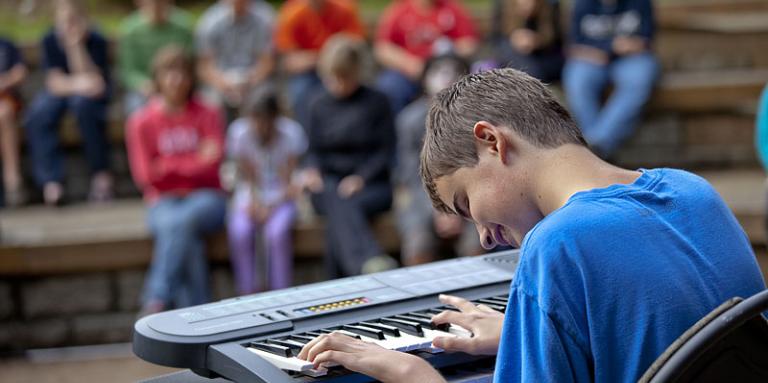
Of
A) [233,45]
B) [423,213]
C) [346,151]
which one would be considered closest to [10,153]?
[233,45]

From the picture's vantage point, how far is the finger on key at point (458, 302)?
7.17 feet

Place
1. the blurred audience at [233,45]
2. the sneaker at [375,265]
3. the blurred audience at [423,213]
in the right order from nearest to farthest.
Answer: the sneaker at [375,265]
the blurred audience at [423,213]
the blurred audience at [233,45]

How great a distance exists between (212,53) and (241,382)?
565cm

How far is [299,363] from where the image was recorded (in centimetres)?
192

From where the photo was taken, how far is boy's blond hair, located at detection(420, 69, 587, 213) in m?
1.76

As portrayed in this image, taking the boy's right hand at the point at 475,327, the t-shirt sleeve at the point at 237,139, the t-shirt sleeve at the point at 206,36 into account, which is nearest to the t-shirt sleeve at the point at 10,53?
the t-shirt sleeve at the point at 206,36

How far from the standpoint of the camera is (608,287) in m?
1.58

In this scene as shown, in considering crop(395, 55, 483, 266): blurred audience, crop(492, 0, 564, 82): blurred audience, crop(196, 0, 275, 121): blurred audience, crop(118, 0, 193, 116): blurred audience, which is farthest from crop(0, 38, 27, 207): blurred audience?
crop(492, 0, 564, 82): blurred audience

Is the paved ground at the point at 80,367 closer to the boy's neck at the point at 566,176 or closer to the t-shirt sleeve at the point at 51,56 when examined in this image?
the t-shirt sleeve at the point at 51,56

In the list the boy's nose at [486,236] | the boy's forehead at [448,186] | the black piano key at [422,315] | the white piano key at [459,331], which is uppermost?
the boy's forehead at [448,186]

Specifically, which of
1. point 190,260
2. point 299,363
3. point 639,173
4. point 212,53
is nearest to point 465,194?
point 639,173

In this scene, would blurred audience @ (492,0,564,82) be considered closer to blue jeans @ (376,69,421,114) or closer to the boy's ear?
blue jeans @ (376,69,421,114)

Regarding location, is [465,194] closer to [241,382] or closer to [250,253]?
[241,382]

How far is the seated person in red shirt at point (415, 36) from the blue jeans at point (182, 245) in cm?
168
